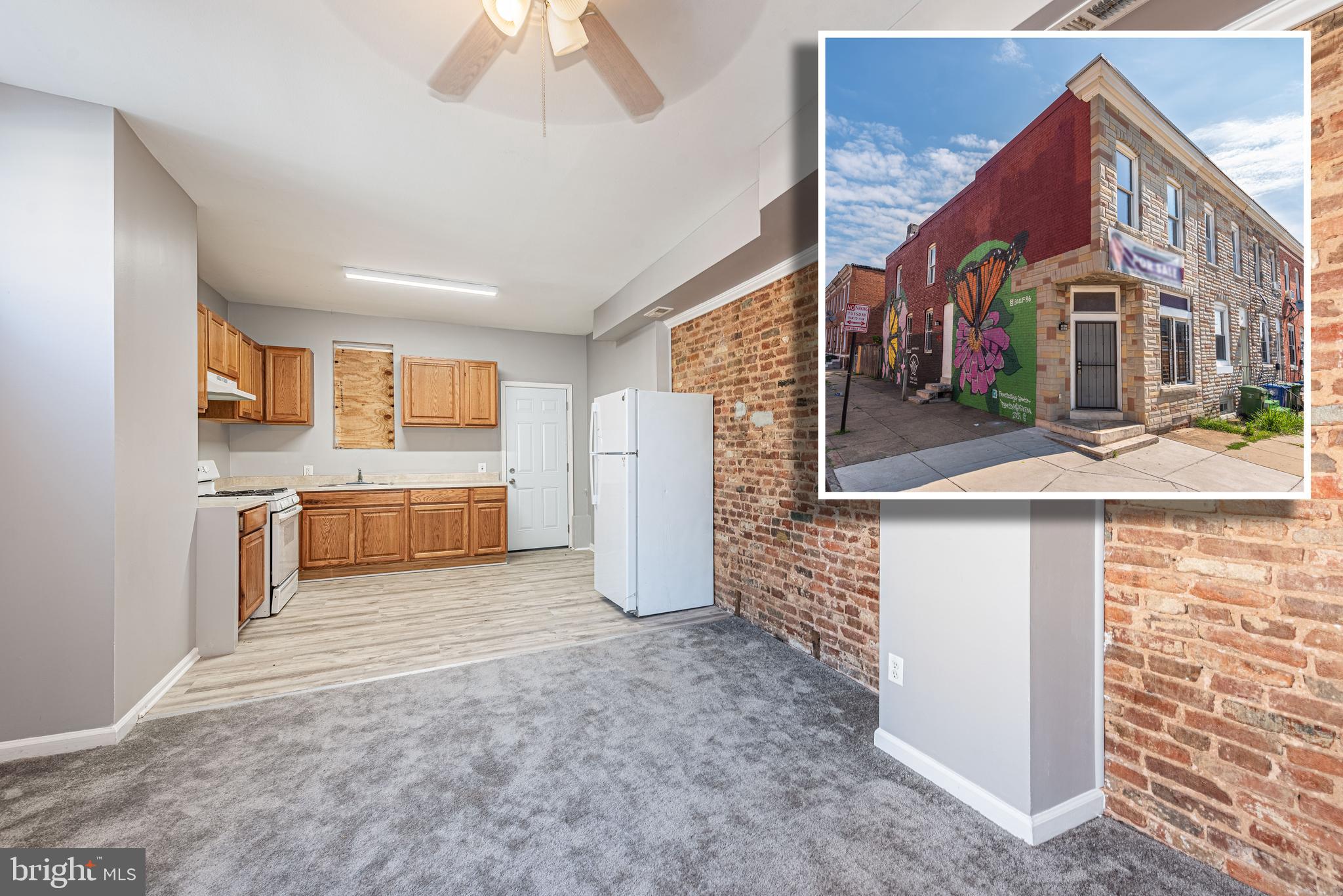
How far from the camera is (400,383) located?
6.19 metres

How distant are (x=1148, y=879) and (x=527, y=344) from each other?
668 centimetres

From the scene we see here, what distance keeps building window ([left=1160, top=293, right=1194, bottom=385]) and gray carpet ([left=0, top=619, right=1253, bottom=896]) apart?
1431 mm

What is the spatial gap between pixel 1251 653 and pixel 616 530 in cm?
341

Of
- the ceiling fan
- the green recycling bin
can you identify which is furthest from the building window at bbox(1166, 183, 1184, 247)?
the ceiling fan

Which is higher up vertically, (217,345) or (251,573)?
(217,345)

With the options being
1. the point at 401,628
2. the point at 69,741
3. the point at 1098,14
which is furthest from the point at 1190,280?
the point at 401,628

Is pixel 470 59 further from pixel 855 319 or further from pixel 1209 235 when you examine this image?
pixel 1209 235

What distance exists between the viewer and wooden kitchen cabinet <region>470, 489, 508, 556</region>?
237 inches

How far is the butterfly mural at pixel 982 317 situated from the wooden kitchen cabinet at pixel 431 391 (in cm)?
585

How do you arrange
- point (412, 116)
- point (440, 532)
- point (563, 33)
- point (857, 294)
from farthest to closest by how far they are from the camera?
point (440, 532) → point (412, 116) → point (563, 33) → point (857, 294)

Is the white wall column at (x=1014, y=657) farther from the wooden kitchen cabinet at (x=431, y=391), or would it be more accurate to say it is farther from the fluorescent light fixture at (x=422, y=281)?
the wooden kitchen cabinet at (x=431, y=391)

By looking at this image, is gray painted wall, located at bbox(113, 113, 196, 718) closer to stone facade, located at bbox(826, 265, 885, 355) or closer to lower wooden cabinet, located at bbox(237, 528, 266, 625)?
lower wooden cabinet, located at bbox(237, 528, 266, 625)

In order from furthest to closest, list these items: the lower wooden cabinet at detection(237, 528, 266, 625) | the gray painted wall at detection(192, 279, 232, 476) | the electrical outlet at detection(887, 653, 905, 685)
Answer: the gray painted wall at detection(192, 279, 232, 476)
the lower wooden cabinet at detection(237, 528, 266, 625)
the electrical outlet at detection(887, 653, 905, 685)

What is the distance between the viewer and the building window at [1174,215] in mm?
1226
